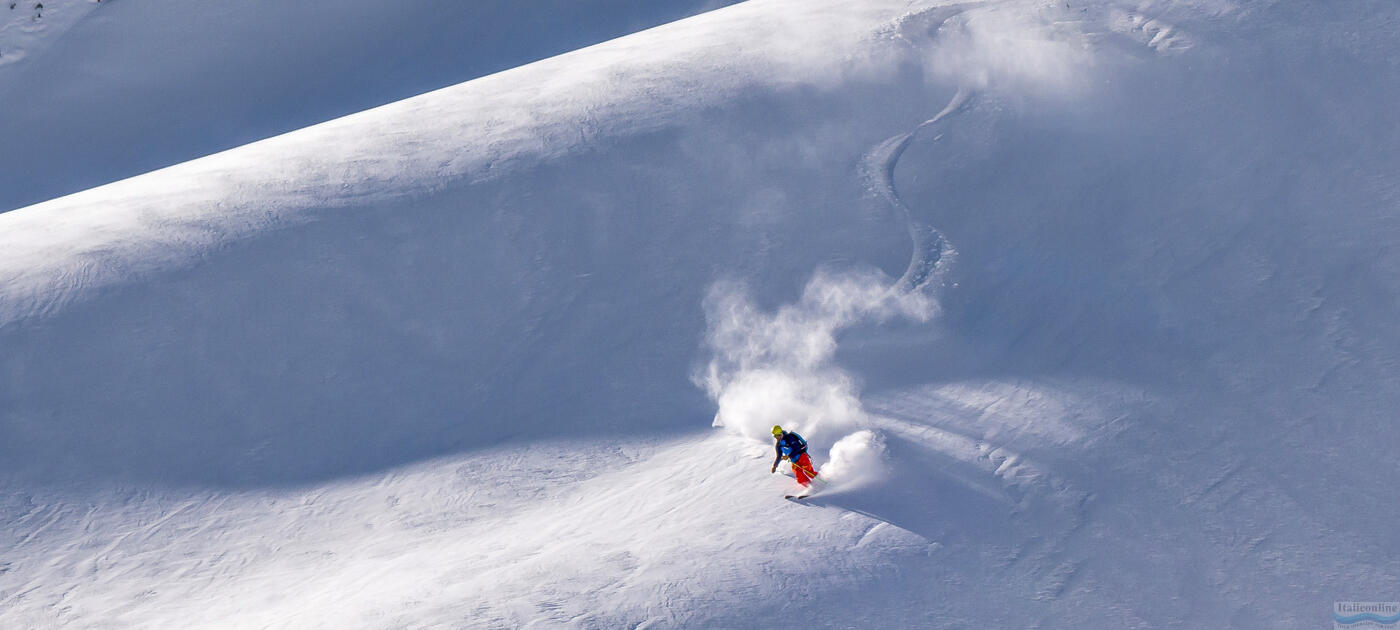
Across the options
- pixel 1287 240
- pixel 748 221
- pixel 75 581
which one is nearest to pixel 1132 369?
pixel 1287 240

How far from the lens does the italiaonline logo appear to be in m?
8.85

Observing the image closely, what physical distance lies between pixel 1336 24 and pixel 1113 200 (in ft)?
16.0

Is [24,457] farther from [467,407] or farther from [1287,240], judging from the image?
[1287,240]

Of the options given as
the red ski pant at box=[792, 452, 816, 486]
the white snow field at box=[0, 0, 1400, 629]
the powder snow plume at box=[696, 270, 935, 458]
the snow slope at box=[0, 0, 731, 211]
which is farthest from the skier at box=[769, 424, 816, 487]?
the snow slope at box=[0, 0, 731, 211]

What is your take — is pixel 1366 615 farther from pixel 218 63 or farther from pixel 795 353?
pixel 218 63

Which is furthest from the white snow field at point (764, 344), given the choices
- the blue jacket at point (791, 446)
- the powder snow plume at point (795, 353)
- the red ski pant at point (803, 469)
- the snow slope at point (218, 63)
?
the snow slope at point (218, 63)

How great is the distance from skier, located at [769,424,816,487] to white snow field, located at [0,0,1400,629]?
0.28m

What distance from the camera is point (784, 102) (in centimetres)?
1588

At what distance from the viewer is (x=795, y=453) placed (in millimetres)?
10586

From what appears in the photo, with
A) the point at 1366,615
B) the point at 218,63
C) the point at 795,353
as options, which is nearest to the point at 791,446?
the point at 795,353

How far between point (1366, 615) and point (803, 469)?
4947mm

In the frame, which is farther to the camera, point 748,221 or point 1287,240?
point 748,221

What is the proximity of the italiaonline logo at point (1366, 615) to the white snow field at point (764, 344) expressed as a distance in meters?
0.10

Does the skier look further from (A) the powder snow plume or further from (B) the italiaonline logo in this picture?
(B) the italiaonline logo
